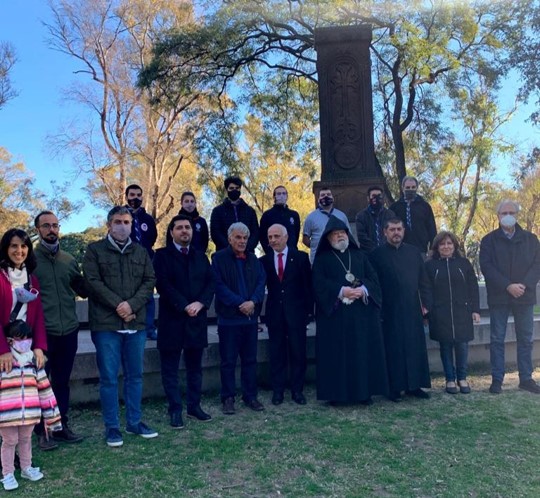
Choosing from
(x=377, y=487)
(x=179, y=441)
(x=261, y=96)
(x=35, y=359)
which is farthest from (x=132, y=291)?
(x=261, y=96)

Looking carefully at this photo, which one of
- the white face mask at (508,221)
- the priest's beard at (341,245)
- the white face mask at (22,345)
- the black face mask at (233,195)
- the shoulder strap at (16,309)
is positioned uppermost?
the black face mask at (233,195)

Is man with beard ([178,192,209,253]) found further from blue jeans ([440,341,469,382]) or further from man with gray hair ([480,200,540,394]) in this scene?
man with gray hair ([480,200,540,394])

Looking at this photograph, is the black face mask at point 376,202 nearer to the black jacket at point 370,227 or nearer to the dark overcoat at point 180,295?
the black jacket at point 370,227

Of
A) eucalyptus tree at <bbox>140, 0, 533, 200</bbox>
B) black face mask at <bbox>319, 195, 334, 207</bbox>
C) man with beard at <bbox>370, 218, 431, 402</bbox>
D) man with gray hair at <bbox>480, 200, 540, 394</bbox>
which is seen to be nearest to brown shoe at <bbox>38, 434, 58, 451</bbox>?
man with beard at <bbox>370, 218, 431, 402</bbox>

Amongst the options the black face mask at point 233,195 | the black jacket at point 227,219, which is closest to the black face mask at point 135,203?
the black jacket at point 227,219

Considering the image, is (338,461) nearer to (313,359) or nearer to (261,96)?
(313,359)

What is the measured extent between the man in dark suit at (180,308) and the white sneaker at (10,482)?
1659mm

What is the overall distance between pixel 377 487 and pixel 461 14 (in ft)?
48.5

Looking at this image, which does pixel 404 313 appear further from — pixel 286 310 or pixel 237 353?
pixel 237 353

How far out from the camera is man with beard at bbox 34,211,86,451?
468 centimetres

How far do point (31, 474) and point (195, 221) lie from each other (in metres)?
4.16

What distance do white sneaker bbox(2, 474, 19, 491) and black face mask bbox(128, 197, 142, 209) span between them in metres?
3.79

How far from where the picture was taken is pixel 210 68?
55.7ft

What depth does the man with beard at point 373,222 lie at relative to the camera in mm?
7449
